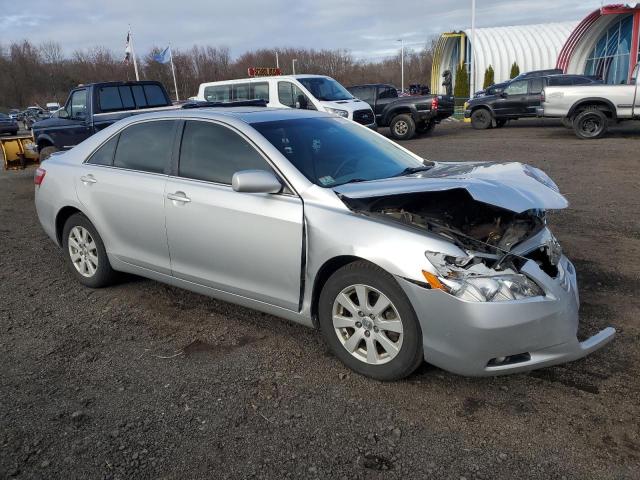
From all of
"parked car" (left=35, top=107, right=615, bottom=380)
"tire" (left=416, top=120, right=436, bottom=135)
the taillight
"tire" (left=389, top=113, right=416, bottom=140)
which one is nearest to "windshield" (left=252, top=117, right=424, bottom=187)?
"parked car" (left=35, top=107, right=615, bottom=380)

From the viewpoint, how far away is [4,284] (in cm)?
525

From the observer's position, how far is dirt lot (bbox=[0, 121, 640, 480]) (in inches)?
101

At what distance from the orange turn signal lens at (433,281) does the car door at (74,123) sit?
33.0ft

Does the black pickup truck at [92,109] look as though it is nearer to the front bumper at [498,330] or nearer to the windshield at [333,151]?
the windshield at [333,151]

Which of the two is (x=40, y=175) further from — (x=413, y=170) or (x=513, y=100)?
(x=513, y=100)

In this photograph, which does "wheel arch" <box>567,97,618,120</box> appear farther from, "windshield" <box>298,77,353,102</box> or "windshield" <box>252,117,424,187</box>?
"windshield" <box>252,117,424,187</box>

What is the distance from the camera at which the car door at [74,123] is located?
1109cm

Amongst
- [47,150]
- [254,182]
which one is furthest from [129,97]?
[254,182]

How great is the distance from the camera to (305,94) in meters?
14.5

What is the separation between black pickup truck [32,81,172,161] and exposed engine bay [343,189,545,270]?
9.03 metres

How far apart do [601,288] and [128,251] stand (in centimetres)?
400

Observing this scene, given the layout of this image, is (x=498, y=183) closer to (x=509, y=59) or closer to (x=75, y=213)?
(x=75, y=213)

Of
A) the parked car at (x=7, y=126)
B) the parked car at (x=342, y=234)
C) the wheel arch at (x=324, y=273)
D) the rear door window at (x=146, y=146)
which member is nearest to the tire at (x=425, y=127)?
the parked car at (x=342, y=234)

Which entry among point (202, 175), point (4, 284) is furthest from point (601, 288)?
point (4, 284)
